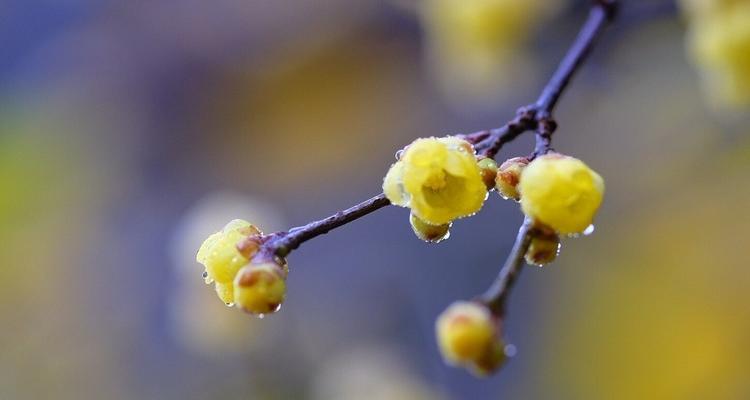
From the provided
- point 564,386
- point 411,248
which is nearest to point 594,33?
point 564,386

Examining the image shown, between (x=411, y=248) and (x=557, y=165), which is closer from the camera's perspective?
(x=557, y=165)

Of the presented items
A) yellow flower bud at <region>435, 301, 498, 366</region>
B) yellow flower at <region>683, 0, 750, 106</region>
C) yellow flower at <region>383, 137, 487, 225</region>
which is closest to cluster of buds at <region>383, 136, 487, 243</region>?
yellow flower at <region>383, 137, 487, 225</region>

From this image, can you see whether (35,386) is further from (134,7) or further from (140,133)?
(134,7)

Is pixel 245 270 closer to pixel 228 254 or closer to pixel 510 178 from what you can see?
pixel 228 254

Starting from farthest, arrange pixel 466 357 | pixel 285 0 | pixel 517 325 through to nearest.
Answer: pixel 285 0, pixel 517 325, pixel 466 357

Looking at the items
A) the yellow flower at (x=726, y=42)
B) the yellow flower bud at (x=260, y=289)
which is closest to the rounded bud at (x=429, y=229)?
the yellow flower bud at (x=260, y=289)

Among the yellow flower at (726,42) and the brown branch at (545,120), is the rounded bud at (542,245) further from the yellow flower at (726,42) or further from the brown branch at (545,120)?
the yellow flower at (726,42)

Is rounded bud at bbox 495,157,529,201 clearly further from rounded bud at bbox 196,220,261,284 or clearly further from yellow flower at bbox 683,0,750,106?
yellow flower at bbox 683,0,750,106
